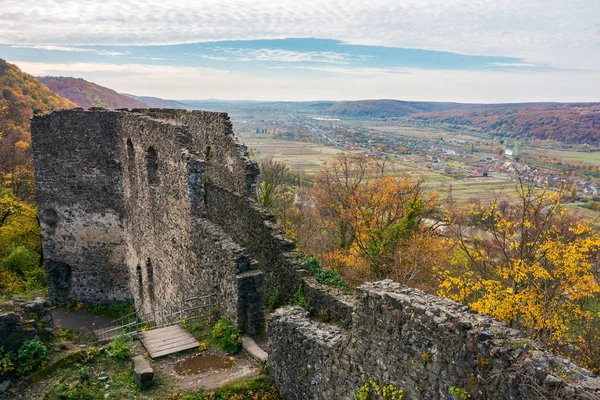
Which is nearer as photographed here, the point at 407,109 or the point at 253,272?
the point at 253,272

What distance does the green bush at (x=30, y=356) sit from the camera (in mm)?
8930

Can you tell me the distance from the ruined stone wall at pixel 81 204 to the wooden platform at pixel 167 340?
31.5 ft

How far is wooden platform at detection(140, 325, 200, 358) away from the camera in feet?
33.3

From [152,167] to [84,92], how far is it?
76.5 meters

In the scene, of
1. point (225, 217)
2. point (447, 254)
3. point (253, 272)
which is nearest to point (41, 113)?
point (225, 217)

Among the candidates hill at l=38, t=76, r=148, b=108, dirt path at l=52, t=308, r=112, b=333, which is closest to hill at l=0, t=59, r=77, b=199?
dirt path at l=52, t=308, r=112, b=333

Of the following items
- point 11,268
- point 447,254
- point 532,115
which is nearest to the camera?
point 11,268

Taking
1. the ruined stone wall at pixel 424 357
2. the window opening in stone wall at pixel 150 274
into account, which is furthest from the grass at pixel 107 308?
the ruined stone wall at pixel 424 357

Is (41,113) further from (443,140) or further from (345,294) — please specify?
(443,140)

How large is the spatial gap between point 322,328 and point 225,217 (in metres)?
8.55

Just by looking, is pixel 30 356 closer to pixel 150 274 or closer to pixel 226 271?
pixel 226 271

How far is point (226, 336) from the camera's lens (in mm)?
10516

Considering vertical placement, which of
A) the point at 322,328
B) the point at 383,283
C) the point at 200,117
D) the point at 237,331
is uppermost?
the point at 200,117

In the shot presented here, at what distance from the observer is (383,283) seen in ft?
23.6
